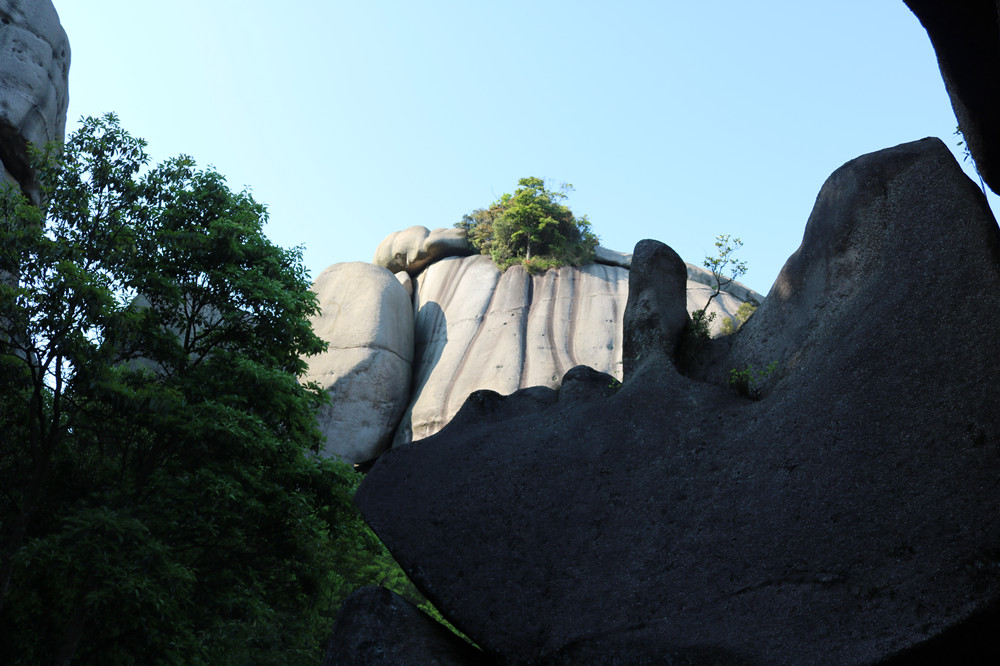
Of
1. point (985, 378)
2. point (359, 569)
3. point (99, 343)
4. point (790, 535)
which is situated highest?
point (99, 343)

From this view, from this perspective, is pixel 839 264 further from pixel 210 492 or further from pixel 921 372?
pixel 210 492

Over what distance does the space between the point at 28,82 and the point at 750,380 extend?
522 inches

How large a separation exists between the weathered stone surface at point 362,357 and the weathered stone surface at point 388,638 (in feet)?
49.0

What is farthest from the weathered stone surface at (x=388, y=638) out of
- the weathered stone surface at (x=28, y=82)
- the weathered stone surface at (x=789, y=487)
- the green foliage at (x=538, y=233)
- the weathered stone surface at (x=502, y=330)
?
the green foliage at (x=538, y=233)

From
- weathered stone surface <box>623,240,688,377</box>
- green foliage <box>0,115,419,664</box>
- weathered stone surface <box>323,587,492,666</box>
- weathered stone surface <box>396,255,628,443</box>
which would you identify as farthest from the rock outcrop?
weathered stone surface <box>323,587,492,666</box>

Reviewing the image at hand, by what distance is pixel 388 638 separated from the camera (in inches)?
169

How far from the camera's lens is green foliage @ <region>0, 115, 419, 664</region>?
7.71m

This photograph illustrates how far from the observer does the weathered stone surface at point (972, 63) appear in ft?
13.9

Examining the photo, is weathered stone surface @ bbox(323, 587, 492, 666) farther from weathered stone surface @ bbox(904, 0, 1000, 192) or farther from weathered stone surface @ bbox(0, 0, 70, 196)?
weathered stone surface @ bbox(0, 0, 70, 196)

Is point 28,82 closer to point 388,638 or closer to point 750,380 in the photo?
point 388,638

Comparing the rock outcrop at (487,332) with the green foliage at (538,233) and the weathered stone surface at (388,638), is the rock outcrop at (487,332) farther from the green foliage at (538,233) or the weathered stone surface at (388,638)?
the weathered stone surface at (388,638)

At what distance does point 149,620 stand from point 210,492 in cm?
145

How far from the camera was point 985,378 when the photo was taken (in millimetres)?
3395

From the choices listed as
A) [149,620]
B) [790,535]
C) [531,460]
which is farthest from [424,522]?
[149,620]
